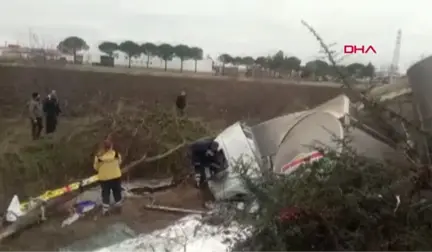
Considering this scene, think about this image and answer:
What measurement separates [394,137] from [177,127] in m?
6.70

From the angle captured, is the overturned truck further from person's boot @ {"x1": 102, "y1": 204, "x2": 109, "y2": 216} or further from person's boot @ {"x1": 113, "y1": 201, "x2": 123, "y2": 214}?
person's boot @ {"x1": 102, "y1": 204, "x2": 109, "y2": 216}

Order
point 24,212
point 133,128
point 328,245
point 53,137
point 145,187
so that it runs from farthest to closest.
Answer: point 53,137 → point 133,128 → point 145,187 → point 24,212 → point 328,245

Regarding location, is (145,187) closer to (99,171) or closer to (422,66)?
(99,171)

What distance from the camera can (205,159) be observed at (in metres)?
7.17

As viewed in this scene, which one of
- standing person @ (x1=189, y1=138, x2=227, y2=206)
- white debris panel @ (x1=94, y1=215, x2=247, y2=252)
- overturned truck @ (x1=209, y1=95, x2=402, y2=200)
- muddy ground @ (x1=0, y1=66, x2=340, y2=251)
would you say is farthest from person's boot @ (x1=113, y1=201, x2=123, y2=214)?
muddy ground @ (x1=0, y1=66, x2=340, y2=251)

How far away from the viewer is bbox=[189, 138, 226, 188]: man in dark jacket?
695 cm

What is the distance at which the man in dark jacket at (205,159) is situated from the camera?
274 inches

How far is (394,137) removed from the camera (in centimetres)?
259

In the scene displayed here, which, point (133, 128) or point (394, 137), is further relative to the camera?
point (133, 128)

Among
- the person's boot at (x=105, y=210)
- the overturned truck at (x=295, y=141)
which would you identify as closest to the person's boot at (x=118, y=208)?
the person's boot at (x=105, y=210)

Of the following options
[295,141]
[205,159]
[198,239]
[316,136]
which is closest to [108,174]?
[205,159]

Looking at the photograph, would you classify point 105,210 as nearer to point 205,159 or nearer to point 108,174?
point 108,174

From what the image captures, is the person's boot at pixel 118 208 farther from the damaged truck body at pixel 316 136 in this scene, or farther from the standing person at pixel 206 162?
the standing person at pixel 206 162

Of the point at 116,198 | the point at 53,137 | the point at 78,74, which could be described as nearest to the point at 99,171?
the point at 116,198
